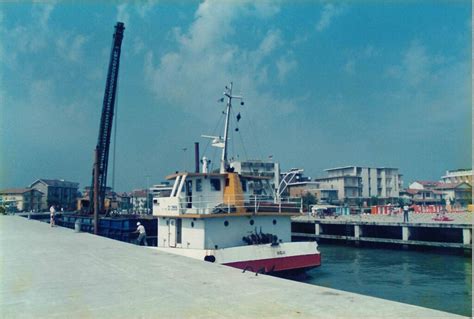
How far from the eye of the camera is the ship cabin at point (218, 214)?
17.5 m

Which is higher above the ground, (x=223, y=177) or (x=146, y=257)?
(x=223, y=177)

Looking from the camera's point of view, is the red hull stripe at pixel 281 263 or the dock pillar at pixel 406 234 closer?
the red hull stripe at pixel 281 263

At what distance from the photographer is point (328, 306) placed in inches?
256

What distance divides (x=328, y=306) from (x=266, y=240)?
37.6ft

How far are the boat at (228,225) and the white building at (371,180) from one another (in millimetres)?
77154

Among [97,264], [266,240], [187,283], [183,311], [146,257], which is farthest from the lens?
[266,240]

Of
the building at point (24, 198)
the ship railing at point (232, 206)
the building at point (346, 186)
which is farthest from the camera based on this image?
the building at point (24, 198)

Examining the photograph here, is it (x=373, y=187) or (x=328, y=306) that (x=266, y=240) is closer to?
(x=328, y=306)

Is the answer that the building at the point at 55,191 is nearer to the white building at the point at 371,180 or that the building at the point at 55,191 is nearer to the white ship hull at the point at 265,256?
the white building at the point at 371,180

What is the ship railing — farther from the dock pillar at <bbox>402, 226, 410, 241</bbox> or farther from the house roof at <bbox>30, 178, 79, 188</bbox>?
the house roof at <bbox>30, 178, 79, 188</bbox>

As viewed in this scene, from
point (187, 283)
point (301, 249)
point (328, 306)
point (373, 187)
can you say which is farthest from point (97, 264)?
point (373, 187)

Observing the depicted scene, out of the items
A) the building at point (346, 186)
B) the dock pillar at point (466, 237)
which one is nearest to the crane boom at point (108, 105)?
the dock pillar at point (466, 237)

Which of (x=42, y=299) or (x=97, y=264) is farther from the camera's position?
(x=97, y=264)

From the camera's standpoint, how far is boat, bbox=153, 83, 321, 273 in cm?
1681
